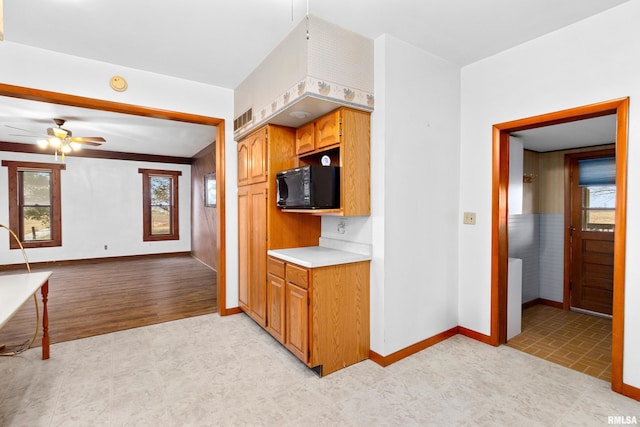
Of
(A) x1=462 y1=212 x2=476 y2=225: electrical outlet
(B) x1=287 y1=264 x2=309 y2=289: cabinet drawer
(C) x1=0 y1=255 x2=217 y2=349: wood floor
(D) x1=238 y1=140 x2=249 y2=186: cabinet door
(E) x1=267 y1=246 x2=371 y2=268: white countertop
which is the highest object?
(D) x1=238 y1=140 x2=249 y2=186: cabinet door

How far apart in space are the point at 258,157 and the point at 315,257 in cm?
131

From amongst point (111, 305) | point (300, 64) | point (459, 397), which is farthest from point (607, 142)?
point (111, 305)

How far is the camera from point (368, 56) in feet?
8.42

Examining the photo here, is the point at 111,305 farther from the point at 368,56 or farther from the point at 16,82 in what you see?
the point at 368,56

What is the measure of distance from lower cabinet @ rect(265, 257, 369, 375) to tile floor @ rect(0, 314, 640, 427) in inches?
5.3

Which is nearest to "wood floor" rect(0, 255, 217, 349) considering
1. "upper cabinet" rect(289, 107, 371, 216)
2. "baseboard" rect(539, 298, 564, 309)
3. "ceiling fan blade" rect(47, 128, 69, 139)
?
"ceiling fan blade" rect(47, 128, 69, 139)

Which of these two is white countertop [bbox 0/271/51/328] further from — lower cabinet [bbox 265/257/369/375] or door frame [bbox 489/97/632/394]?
door frame [bbox 489/97/632/394]

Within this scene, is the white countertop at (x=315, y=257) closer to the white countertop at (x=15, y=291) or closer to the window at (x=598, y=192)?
the white countertop at (x=15, y=291)

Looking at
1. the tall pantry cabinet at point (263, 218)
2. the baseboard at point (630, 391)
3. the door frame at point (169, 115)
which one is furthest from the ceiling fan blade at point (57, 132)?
the baseboard at point (630, 391)

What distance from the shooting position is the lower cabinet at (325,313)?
238cm

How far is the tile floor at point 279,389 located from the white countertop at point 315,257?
864mm

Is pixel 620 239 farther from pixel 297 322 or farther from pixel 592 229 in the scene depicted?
pixel 297 322

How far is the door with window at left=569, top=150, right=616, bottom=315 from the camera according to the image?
12.3ft

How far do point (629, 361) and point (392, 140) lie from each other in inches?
89.0
